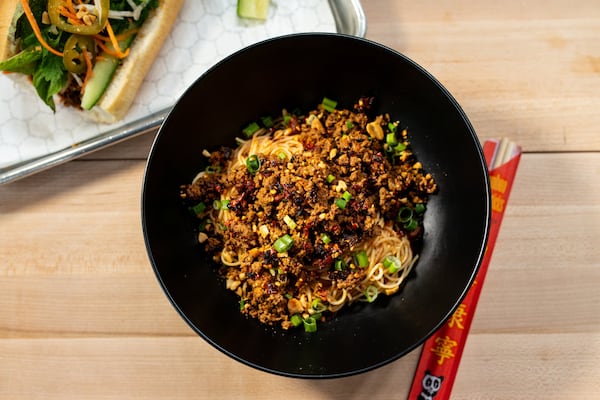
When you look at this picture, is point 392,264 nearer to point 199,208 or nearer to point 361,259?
point 361,259

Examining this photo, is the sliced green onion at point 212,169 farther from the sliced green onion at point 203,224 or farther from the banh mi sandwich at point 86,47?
the banh mi sandwich at point 86,47

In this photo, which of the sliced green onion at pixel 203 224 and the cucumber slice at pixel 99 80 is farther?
the cucumber slice at pixel 99 80

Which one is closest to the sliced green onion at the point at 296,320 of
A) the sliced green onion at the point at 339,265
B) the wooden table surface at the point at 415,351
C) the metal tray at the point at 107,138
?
the sliced green onion at the point at 339,265

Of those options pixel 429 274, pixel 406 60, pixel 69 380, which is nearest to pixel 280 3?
pixel 406 60

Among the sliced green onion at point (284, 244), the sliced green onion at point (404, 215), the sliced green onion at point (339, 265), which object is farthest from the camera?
the sliced green onion at point (404, 215)

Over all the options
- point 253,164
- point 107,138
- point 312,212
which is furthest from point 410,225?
point 107,138

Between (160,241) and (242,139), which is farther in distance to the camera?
(242,139)

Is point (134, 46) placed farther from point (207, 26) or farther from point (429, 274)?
point (429, 274)
